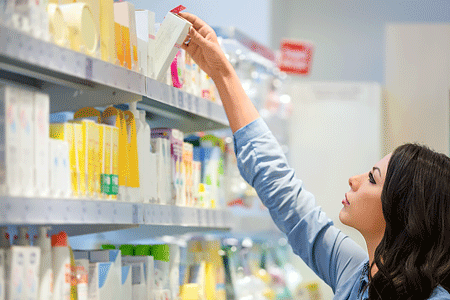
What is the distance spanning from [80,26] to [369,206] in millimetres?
1039

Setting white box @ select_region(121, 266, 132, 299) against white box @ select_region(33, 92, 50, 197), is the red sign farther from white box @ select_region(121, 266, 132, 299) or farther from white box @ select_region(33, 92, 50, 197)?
white box @ select_region(33, 92, 50, 197)

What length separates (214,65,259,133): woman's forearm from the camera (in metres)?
2.02

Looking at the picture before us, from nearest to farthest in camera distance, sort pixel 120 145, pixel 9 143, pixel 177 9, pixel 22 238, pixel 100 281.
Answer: pixel 9 143
pixel 22 238
pixel 100 281
pixel 120 145
pixel 177 9

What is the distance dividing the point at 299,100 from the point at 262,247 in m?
1.96

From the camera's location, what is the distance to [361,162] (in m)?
5.03

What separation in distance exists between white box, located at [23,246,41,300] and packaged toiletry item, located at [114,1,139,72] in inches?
26.3

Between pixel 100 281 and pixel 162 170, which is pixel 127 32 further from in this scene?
pixel 100 281

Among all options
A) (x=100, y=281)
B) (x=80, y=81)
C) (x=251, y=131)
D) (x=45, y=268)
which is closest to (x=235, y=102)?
(x=251, y=131)

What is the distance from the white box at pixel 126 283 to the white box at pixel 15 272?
46 centimetres

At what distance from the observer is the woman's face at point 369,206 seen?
1.83m

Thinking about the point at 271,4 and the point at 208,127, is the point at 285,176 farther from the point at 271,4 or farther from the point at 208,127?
the point at 271,4

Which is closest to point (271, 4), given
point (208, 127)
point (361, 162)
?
point (361, 162)

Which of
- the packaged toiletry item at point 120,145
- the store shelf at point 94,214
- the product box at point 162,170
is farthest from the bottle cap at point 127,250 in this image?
the packaged toiletry item at point 120,145

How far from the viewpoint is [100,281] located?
167 cm
